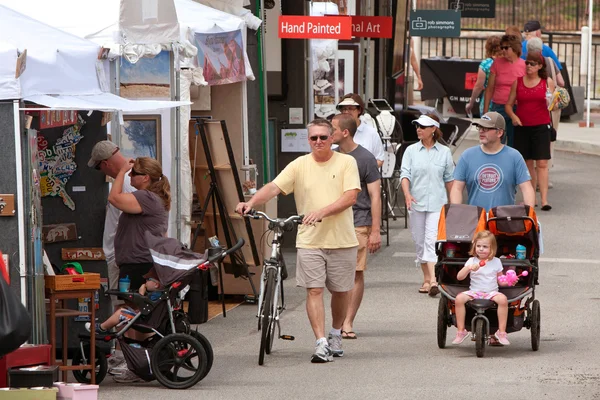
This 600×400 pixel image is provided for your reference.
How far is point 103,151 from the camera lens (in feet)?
32.7

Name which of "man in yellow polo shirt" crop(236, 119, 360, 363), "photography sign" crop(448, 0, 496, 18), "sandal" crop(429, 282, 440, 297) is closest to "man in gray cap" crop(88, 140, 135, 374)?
"man in yellow polo shirt" crop(236, 119, 360, 363)

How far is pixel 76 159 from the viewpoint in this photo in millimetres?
10227

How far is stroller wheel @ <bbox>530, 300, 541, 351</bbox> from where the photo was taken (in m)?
10.0

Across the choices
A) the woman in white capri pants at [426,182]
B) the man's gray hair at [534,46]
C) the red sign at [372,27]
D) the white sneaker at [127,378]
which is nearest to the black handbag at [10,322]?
the white sneaker at [127,378]

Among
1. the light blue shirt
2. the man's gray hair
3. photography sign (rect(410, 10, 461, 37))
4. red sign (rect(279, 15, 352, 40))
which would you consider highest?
photography sign (rect(410, 10, 461, 37))

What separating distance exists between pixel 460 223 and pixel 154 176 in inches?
95.7

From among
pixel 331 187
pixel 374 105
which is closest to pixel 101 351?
pixel 331 187

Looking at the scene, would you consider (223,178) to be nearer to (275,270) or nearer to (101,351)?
(275,270)

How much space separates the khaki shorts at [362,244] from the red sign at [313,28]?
12.6 ft

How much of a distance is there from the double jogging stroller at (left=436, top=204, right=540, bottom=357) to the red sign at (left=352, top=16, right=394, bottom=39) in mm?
6652

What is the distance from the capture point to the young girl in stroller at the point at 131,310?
9.16 m

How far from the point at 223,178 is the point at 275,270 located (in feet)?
8.15

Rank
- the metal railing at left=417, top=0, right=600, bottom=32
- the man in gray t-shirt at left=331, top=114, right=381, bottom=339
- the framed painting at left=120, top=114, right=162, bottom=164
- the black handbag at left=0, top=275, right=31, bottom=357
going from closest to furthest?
the black handbag at left=0, top=275, right=31, bottom=357 → the man in gray t-shirt at left=331, top=114, right=381, bottom=339 → the framed painting at left=120, top=114, right=162, bottom=164 → the metal railing at left=417, top=0, right=600, bottom=32

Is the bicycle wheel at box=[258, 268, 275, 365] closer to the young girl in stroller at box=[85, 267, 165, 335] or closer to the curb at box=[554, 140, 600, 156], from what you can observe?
the young girl in stroller at box=[85, 267, 165, 335]
